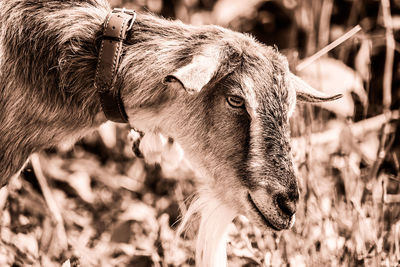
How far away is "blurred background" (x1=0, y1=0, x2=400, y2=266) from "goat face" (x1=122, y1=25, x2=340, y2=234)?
2.19ft

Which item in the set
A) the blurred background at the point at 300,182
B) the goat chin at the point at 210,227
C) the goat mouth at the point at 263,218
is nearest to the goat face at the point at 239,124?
the goat mouth at the point at 263,218

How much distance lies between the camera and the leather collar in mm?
3145

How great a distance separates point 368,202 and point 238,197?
144cm

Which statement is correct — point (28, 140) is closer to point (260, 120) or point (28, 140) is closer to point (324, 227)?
point (260, 120)

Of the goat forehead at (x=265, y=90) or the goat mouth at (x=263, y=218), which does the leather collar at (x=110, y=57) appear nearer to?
the goat forehead at (x=265, y=90)

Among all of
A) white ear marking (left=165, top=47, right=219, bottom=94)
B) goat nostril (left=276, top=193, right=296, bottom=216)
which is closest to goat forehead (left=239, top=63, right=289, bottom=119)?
white ear marking (left=165, top=47, right=219, bottom=94)

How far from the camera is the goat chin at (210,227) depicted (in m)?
3.46

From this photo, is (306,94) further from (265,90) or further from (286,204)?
(286,204)

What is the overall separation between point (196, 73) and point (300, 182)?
69.7 inches

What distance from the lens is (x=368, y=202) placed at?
4340 mm

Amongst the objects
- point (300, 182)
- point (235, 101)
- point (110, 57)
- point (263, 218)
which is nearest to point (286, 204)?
point (263, 218)

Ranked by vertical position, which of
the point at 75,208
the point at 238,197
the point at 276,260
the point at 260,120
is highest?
the point at 260,120

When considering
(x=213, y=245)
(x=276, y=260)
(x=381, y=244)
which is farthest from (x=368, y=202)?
(x=213, y=245)

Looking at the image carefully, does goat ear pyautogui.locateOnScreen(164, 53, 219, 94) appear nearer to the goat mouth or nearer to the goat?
the goat
